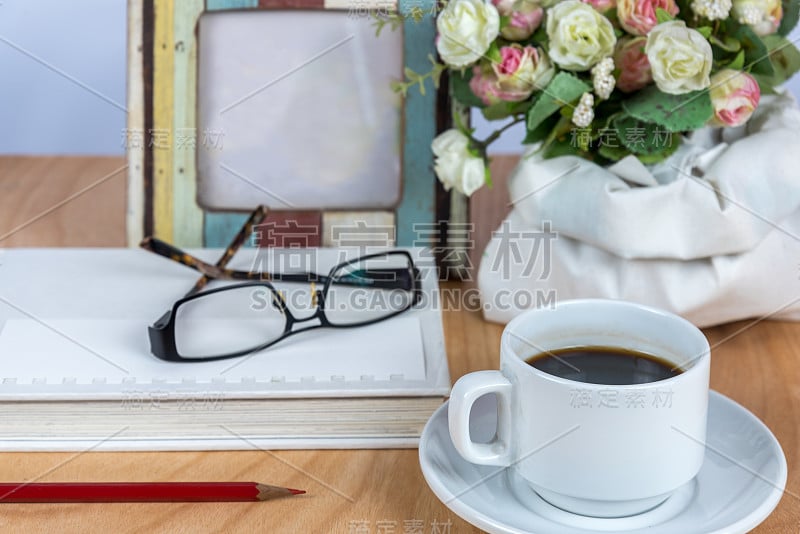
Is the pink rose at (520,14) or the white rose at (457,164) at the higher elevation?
the pink rose at (520,14)

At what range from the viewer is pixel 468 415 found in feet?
1.49

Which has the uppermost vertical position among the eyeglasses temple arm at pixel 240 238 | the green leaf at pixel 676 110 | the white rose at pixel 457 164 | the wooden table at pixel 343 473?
the green leaf at pixel 676 110

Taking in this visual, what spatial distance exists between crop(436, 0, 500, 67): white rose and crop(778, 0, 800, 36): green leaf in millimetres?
208

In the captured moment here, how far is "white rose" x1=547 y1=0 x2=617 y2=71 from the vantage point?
613mm

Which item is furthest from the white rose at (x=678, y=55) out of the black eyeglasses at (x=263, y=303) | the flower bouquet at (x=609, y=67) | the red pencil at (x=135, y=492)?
the red pencil at (x=135, y=492)

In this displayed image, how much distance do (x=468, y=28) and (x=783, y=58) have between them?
24cm

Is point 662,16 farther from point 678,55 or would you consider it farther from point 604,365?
point 604,365

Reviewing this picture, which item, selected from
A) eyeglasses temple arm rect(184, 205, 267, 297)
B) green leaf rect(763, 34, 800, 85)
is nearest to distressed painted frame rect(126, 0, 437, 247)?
eyeglasses temple arm rect(184, 205, 267, 297)

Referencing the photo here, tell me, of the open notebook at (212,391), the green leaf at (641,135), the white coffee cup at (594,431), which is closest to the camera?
the white coffee cup at (594,431)

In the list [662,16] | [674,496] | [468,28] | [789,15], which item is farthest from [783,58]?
[674,496]

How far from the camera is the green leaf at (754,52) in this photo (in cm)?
65

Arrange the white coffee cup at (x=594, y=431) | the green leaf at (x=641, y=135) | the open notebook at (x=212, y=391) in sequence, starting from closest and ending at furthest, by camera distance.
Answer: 1. the white coffee cup at (x=594, y=431)
2. the open notebook at (x=212, y=391)
3. the green leaf at (x=641, y=135)

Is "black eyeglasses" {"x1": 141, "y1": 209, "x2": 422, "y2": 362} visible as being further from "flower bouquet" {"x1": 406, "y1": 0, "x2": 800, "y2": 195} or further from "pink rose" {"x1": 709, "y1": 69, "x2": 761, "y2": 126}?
"pink rose" {"x1": 709, "y1": 69, "x2": 761, "y2": 126}

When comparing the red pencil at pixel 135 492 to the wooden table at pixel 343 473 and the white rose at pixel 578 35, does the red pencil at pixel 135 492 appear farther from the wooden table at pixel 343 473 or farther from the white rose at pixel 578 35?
the white rose at pixel 578 35
